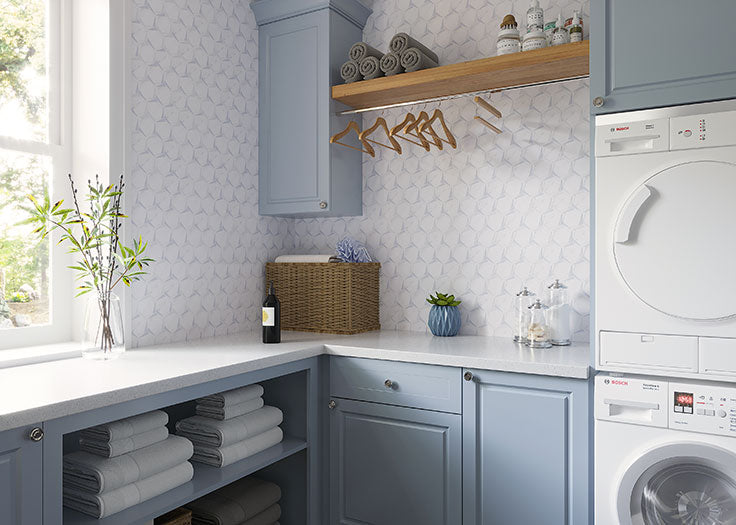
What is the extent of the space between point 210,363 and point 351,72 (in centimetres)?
147

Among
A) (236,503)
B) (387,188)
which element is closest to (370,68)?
(387,188)

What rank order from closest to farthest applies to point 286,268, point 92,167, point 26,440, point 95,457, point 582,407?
1. point 26,440
2. point 95,457
3. point 582,407
4. point 92,167
5. point 286,268

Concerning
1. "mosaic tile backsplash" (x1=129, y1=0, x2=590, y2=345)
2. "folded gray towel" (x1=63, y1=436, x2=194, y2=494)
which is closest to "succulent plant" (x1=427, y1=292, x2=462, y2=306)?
"mosaic tile backsplash" (x1=129, y1=0, x2=590, y2=345)

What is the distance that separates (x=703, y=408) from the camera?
1744mm

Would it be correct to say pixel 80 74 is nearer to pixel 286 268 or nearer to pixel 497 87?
pixel 286 268

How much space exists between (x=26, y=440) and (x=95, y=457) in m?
0.43

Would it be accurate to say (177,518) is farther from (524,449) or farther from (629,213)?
(629,213)

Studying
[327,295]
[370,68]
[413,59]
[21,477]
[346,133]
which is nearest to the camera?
[21,477]

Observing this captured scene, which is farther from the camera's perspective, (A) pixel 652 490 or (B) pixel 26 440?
(A) pixel 652 490

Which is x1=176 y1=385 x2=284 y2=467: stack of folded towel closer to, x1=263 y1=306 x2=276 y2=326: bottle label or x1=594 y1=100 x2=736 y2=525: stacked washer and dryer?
x1=263 y1=306 x2=276 y2=326: bottle label

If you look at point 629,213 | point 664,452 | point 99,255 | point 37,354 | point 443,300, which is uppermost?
Result: point 629,213

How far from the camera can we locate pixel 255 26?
3010mm

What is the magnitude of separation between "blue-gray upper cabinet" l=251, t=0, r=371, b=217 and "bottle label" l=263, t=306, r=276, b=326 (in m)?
0.58

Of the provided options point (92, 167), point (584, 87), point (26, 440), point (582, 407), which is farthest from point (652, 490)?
point (92, 167)
